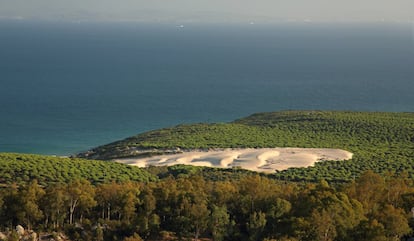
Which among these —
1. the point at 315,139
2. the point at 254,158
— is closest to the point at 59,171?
the point at 254,158

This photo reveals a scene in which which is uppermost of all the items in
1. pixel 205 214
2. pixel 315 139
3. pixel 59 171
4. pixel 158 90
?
pixel 158 90

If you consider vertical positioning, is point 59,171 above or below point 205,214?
above

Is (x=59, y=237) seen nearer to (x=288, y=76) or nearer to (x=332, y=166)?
(x=332, y=166)

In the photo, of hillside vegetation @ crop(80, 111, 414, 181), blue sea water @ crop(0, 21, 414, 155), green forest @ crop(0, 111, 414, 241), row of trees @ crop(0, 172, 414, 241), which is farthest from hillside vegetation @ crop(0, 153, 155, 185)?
blue sea water @ crop(0, 21, 414, 155)

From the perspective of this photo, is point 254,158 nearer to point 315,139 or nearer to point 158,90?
point 315,139

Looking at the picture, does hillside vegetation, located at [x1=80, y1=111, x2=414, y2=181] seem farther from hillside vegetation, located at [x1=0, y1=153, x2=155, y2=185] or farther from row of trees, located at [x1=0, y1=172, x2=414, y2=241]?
row of trees, located at [x1=0, y1=172, x2=414, y2=241]

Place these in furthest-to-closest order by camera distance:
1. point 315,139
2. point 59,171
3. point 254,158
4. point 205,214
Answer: point 315,139 < point 254,158 < point 59,171 < point 205,214

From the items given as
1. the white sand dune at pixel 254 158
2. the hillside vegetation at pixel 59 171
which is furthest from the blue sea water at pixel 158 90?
the hillside vegetation at pixel 59 171
